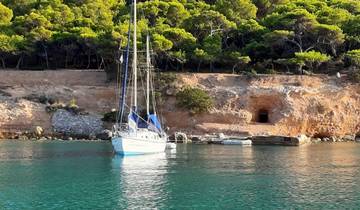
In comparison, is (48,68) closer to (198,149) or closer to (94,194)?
(198,149)

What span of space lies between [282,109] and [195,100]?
8.57 meters

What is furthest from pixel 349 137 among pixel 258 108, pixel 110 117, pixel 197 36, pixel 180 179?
pixel 180 179

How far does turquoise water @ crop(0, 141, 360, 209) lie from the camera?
23.8 meters

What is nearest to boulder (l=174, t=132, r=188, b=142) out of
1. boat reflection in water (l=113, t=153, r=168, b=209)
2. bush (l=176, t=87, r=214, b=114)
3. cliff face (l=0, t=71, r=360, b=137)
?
cliff face (l=0, t=71, r=360, b=137)

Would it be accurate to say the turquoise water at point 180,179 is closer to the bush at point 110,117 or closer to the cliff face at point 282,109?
the cliff face at point 282,109

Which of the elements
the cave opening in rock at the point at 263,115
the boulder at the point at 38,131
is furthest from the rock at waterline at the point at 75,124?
the cave opening in rock at the point at 263,115

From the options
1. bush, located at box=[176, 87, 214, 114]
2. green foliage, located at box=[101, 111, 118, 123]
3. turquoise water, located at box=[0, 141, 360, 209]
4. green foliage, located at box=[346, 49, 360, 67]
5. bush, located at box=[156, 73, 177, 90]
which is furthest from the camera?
bush, located at box=[156, 73, 177, 90]

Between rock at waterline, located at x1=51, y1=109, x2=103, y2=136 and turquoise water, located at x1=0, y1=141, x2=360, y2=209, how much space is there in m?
13.8

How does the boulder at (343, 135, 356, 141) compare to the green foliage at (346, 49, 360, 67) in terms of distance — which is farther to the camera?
the green foliage at (346, 49, 360, 67)

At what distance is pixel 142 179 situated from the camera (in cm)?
2991

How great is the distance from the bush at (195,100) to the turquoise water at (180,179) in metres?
13.4

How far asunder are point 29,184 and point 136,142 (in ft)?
43.7

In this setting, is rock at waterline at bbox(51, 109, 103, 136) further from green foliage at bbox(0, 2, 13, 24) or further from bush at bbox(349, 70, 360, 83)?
bush at bbox(349, 70, 360, 83)

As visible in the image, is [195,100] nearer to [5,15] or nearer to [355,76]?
[355,76]
